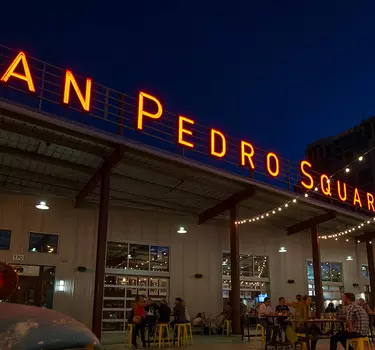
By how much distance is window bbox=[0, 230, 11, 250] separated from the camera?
14.7 metres

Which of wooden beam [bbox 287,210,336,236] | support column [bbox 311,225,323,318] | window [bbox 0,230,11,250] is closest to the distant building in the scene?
wooden beam [bbox 287,210,336,236]

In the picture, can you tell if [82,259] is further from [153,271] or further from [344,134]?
[344,134]

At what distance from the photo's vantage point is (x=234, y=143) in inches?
656

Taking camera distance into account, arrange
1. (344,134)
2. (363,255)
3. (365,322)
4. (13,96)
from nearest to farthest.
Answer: (365,322) < (13,96) < (363,255) < (344,134)

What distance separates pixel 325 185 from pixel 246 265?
5118 millimetres

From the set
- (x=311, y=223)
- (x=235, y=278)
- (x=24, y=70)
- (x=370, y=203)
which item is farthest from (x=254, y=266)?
(x=24, y=70)

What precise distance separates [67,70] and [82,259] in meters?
7.08

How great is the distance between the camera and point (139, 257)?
1775 cm

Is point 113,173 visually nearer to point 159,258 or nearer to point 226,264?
point 159,258

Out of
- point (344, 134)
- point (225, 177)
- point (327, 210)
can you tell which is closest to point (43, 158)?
point (225, 177)

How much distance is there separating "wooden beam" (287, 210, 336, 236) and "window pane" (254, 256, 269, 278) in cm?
203

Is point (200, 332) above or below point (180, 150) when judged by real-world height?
below

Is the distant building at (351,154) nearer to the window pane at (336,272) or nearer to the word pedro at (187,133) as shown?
the window pane at (336,272)

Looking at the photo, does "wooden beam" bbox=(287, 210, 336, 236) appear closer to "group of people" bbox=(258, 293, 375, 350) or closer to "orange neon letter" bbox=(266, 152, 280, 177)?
"orange neon letter" bbox=(266, 152, 280, 177)
